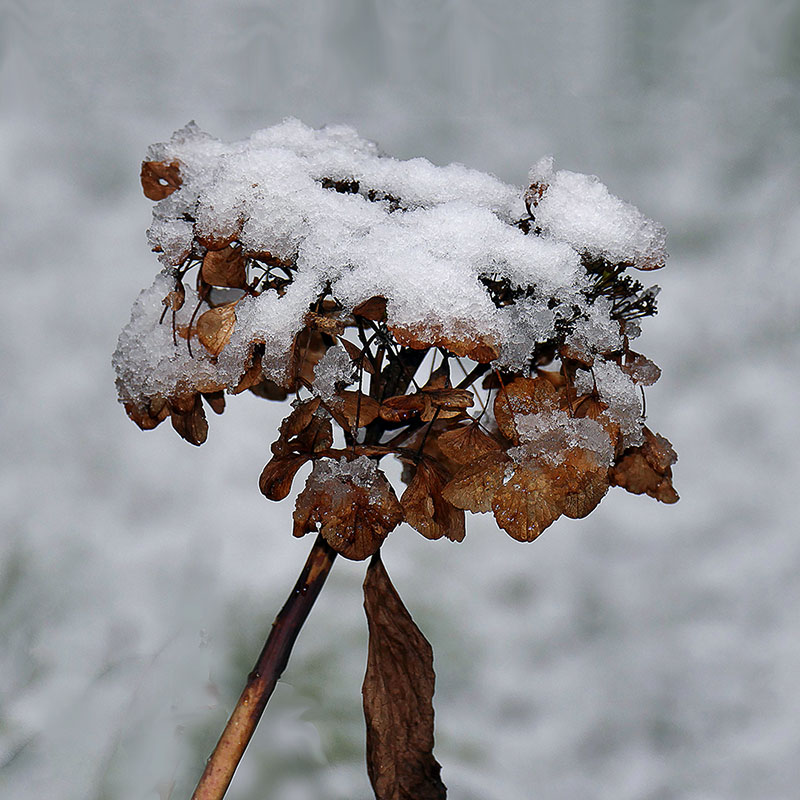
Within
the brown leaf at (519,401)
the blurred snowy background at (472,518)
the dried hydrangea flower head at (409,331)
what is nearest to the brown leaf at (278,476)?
the dried hydrangea flower head at (409,331)

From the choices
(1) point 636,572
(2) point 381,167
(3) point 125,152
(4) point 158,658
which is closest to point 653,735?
(1) point 636,572

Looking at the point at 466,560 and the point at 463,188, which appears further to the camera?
the point at 466,560

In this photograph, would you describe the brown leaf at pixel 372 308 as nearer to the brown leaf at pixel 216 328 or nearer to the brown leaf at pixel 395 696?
the brown leaf at pixel 216 328

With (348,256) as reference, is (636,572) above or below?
above

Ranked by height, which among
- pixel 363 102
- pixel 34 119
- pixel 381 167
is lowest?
pixel 381 167

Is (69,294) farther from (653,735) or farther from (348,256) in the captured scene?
(653,735)

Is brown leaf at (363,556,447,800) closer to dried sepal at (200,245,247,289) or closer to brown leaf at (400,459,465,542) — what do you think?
brown leaf at (400,459,465,542)
